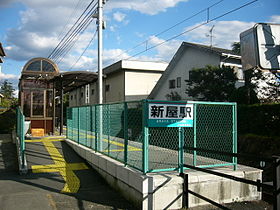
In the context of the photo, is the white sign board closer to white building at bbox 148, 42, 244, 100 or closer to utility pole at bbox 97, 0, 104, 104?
utility pole at bbox 97, 0, 104, 104

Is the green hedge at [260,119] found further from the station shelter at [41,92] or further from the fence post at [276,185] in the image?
the station shelter at [41,92]

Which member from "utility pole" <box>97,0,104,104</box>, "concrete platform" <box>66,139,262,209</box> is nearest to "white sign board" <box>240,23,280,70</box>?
"concrete platform" <box>66,139,262,209</box>

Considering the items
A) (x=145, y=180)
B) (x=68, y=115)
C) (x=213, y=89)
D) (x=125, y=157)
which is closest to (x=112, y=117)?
(x=125, y=157)

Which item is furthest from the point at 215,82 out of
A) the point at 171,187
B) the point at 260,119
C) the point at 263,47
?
the point at 263,47

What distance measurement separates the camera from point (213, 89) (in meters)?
14.5

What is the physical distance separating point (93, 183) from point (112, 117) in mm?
1756

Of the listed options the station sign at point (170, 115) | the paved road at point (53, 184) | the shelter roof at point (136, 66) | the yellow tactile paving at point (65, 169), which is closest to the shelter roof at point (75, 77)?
the paved road at point (53, 184)

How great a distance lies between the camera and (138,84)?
83.7ft

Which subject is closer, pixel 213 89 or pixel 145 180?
pixel 145 180

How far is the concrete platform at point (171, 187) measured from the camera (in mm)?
5133

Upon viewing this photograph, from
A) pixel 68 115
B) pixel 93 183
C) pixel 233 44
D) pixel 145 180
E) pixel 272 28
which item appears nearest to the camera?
pixel 272 28

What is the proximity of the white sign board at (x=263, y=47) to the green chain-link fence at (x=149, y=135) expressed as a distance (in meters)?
2.36

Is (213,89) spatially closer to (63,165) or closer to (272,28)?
(63,165)

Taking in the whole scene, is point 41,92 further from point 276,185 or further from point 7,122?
point 276,185
